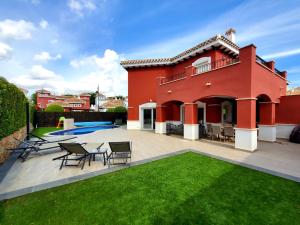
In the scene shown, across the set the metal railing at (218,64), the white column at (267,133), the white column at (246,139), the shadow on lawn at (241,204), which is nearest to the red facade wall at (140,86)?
the metal railing at (218,64)

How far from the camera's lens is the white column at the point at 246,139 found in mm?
8219

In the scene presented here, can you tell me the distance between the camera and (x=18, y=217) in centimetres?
324

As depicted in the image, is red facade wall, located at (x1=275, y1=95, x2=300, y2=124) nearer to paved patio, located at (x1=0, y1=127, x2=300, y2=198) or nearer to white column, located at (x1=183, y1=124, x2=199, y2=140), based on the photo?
paved patio, located at (x1=0, y1=127, x2=300, y2=198)

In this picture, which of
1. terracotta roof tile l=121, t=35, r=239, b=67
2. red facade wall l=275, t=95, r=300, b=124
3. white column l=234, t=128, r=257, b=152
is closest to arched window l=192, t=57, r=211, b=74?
terracotta roof tile l=121, t=35, r=239, b=67

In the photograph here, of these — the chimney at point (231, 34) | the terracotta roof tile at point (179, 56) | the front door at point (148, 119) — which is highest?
the chimney at point (231, 34)

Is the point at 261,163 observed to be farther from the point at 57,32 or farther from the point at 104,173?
the point at 57,32

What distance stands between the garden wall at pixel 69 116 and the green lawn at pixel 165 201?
73.9 ft

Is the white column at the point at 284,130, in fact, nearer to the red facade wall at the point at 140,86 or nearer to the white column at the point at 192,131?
the white column at the point at 192,131

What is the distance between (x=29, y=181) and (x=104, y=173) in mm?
2278

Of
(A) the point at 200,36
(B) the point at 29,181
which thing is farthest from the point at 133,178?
(A) the point at 200,36

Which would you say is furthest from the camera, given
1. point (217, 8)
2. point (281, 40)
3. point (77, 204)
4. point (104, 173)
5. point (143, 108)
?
point (143, 108)

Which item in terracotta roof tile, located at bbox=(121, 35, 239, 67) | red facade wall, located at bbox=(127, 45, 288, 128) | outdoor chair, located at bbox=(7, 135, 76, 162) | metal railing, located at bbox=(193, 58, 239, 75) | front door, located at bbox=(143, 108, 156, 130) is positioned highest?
terracotta roof tile, located at bbox=(121, 35, 239, 67)

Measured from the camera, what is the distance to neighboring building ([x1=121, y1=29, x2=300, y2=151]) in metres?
8.38

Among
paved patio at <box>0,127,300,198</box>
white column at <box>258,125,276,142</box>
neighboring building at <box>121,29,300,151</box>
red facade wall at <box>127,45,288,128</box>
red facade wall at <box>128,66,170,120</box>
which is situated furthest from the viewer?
red facade wall at <box>128,66,170,120</box>
